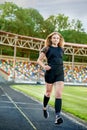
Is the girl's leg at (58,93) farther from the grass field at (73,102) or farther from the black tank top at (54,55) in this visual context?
the grass field at (73,102)

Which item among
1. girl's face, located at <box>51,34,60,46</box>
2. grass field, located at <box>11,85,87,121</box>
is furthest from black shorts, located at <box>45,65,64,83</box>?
grass field, located at <box>11,85,87,121</box>

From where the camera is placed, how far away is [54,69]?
27.9ft

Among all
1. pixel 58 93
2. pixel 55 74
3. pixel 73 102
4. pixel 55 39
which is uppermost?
pixel 55 39

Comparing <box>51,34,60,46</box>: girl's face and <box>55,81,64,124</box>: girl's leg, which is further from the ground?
<box>51,34,60,46</box>: girl's face

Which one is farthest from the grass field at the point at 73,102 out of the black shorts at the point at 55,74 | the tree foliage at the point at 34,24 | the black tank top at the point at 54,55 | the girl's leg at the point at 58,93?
the tree foliage at the point at 34,24

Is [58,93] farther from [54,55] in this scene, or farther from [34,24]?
[34,24]

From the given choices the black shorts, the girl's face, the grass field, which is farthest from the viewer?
the grass field

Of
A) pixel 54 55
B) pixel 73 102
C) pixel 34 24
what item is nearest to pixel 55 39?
pixel 54 55

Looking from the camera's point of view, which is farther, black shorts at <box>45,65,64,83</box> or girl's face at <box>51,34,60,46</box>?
girl's face at <box>51,34,60,46</box>

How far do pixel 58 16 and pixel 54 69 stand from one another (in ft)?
316

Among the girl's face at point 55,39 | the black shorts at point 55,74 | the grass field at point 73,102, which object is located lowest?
the grass field at point 73,102

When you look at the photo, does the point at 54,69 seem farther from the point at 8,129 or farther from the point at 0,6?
the point at 0,6

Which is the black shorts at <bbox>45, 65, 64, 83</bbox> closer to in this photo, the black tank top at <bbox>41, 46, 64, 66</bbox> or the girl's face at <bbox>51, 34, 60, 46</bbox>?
the black tank top at <bbox>41, 46, 64, 66</bbox>

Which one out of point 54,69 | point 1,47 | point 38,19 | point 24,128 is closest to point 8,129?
point 24,128
